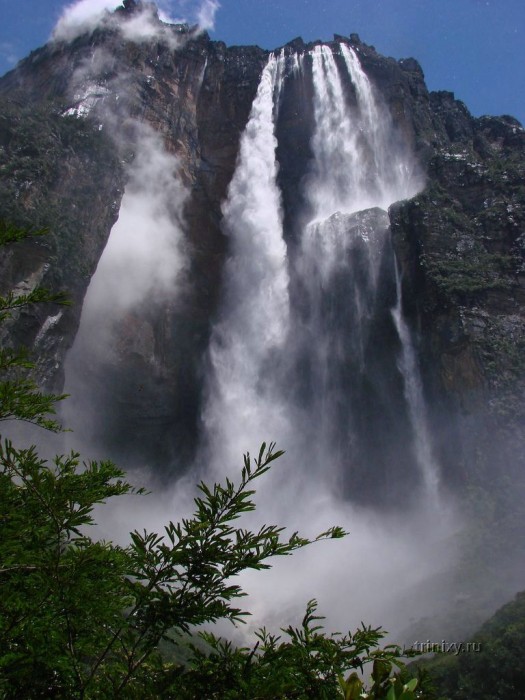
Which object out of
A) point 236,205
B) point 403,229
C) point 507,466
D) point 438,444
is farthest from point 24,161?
point 507,466

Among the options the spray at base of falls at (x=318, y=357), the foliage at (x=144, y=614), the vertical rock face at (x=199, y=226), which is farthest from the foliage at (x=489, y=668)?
the vertical rock face at (x=199, y=226)

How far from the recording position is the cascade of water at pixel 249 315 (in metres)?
22.2

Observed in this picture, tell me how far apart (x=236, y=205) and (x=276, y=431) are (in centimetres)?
1177

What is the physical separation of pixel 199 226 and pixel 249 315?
17.9 feet

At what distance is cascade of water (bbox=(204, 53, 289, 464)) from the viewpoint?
72.9 feet

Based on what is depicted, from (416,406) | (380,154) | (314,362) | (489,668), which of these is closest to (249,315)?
(314,362)

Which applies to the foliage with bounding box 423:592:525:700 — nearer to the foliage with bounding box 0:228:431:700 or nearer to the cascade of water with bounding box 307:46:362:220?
the foliage with bounding box 0:228:431:700

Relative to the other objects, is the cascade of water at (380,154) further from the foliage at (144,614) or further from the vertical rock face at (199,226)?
the foliage at (144,614)

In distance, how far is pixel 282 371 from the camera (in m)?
22.7

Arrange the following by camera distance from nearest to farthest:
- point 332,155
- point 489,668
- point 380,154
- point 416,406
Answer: point 489,668, point 416,406, point 332,155, point 380,154

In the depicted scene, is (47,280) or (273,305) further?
(273,305)

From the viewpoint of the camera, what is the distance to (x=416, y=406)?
19.9 meters

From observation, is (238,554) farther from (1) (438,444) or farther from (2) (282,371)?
(2) (282,371)

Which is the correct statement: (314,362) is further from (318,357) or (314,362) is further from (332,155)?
(332,155)
